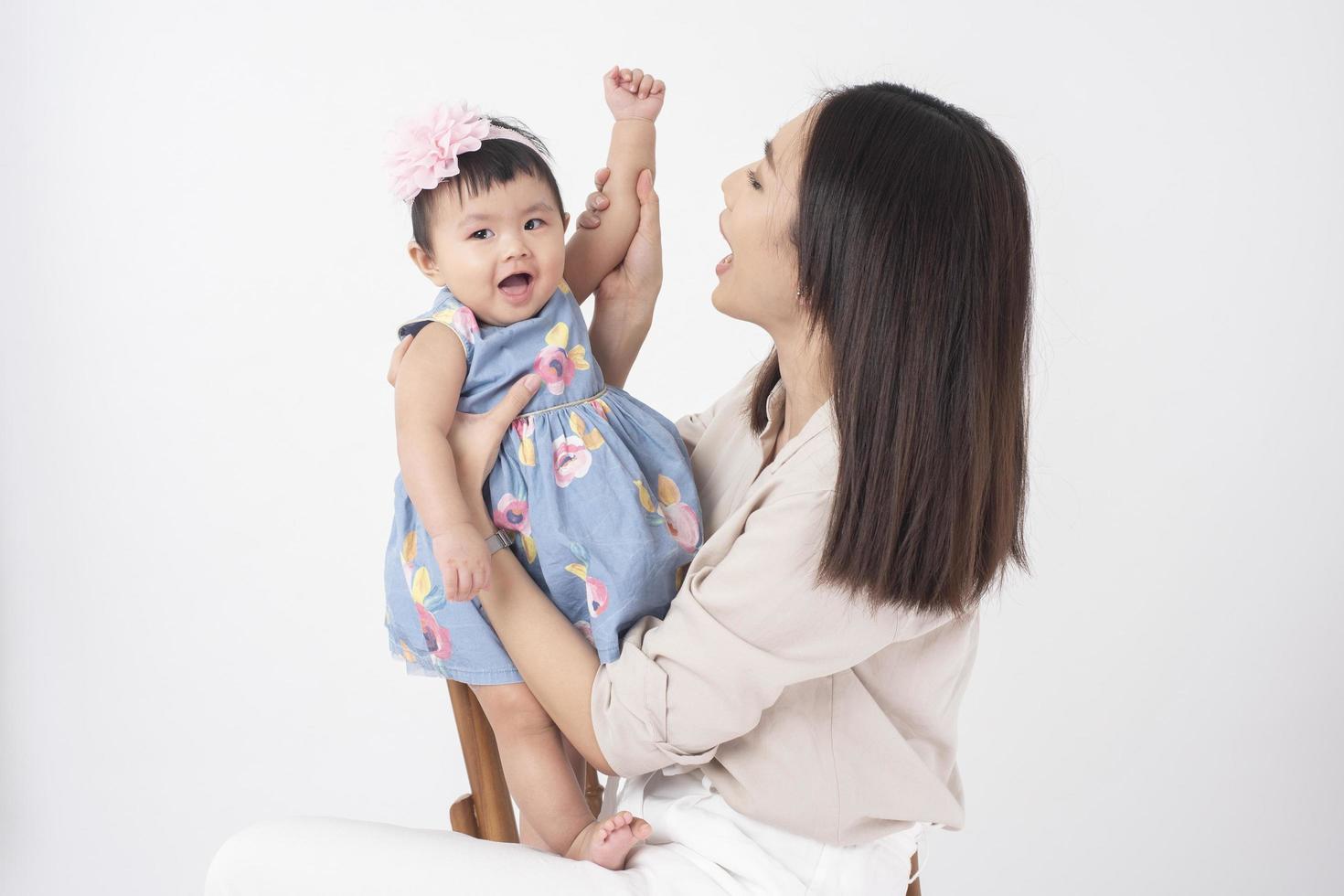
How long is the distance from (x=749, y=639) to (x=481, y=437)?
0.41m

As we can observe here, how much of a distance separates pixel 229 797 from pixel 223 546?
0.56 meters

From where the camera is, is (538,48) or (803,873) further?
(538,48)

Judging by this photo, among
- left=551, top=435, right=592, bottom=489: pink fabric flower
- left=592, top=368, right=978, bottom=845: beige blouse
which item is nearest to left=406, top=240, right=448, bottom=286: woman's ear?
left=551, top=435, right=592, bottom=489: pink fabric flower

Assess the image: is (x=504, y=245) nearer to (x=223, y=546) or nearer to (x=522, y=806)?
(x=522, y=806)

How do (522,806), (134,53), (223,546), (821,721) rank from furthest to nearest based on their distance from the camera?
(223,546)
(134,53)
(522,806)
(821,721)

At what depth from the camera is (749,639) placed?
138cm

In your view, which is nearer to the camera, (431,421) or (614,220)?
(431,421)

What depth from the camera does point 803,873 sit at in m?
1.49

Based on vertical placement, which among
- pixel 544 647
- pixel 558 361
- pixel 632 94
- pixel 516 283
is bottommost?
pixel 544 647

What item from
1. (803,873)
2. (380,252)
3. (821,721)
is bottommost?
(803,873)

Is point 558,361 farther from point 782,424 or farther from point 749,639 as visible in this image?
point 749,639

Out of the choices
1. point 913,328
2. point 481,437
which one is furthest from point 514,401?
point 913,328

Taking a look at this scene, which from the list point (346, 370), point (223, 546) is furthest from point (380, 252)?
point (223, 546)

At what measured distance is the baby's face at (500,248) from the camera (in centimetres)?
157
